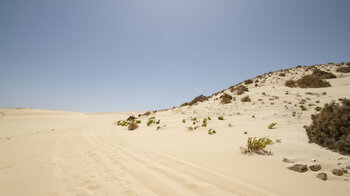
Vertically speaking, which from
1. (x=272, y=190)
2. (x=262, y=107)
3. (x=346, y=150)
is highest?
(x=262, y=107)

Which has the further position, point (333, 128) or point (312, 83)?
point (312, 83)

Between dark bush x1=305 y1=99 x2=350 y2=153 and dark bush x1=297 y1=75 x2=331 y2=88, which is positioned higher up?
dark bush x1=297 y1=75 x2=331 y2=88

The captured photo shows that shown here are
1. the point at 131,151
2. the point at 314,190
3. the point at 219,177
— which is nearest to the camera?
the point at 314,190

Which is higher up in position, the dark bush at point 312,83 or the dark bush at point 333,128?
the dark bush at point 312,83

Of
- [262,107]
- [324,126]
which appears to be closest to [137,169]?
[324,126]

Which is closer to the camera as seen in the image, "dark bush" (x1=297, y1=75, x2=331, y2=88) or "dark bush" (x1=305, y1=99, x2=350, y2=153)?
"dark bush" (x1=305, y1=99, x2=350, y2=153)

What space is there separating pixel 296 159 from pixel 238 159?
1150 millimetres

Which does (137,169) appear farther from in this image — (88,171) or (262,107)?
(262,107)

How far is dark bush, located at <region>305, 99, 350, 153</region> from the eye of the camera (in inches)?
120

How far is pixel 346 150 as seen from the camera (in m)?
2.92

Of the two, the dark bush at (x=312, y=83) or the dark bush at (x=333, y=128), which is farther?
the dark bush at (x=312, y=83)

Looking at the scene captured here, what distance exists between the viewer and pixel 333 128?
128 inches

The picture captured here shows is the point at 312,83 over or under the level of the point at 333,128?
over

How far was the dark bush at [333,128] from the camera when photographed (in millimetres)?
3037
